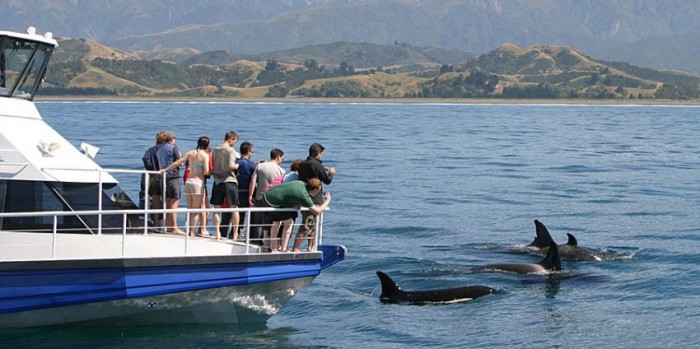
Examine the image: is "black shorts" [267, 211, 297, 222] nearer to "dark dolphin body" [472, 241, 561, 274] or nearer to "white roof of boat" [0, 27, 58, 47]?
"white roof of boat" [0, 27, 58, 47]

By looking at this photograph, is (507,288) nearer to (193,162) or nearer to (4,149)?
(193,162)

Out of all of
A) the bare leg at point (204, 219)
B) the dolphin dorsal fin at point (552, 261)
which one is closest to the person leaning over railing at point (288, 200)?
the bare leg at point (204, 219)

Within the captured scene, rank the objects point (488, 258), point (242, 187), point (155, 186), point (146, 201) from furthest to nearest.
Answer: point (488, 258) → point (155, 186) → point (242, 187) → point (146, 201)

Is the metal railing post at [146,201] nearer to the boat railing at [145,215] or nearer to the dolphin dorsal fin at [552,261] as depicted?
the boat railing at [145,215]

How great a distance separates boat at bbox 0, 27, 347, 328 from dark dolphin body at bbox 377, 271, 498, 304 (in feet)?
13.6

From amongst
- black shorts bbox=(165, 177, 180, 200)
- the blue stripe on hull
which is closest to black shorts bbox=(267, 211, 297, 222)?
the blue stripe on hull

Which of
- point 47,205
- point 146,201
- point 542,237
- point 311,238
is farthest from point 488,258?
point 47,205

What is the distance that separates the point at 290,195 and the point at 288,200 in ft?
0.30

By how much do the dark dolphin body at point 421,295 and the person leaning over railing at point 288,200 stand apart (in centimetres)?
434

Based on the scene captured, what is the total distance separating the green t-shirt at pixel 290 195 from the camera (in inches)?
732

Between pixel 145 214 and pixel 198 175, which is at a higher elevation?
pixel 198 175

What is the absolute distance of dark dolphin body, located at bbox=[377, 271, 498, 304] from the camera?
75.0 feet

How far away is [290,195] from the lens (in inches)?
734

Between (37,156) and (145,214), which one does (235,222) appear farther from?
(37,156)
